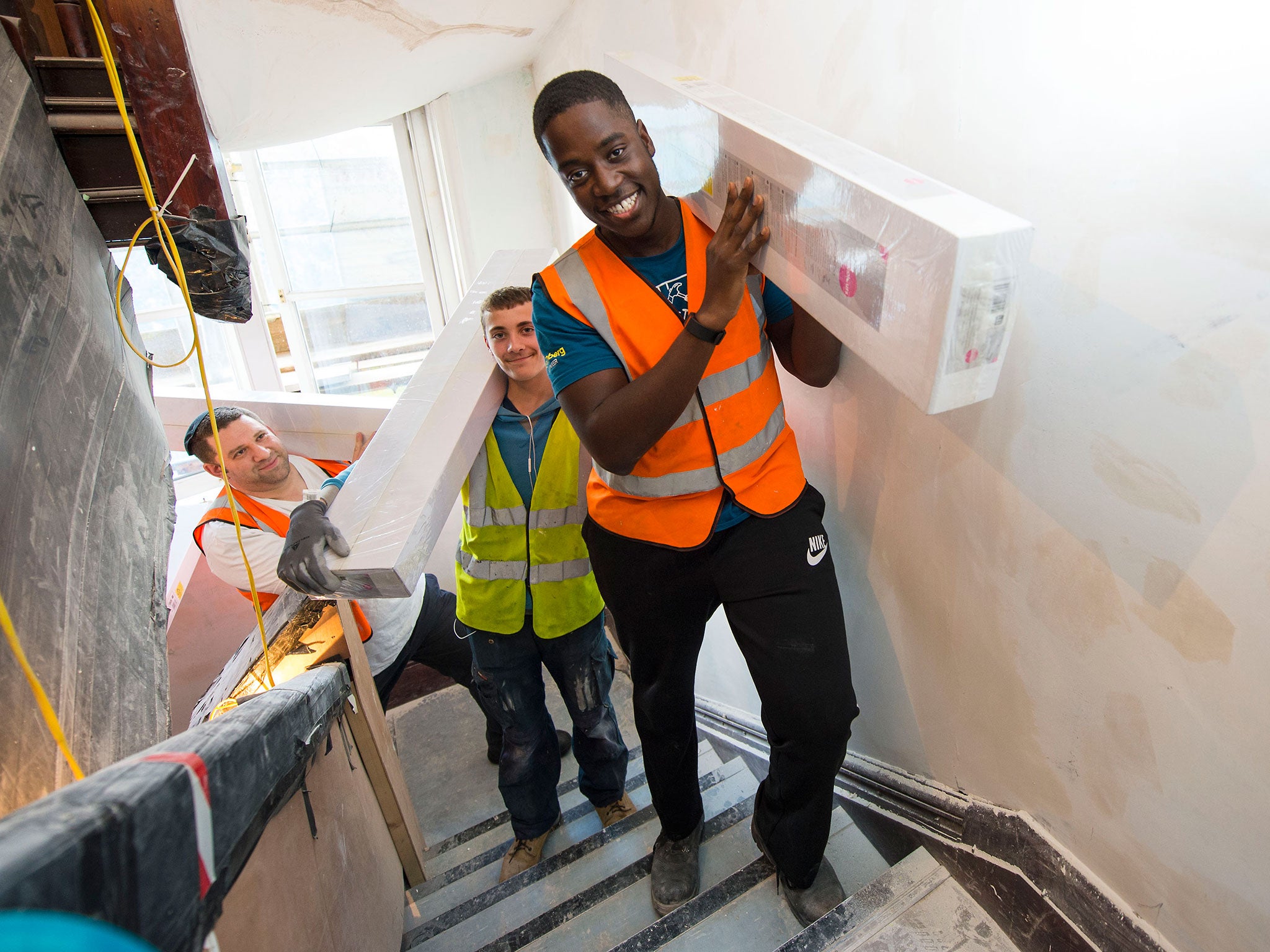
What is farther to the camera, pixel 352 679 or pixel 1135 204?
pixel 352 679

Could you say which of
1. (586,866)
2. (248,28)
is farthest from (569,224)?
(586,866)

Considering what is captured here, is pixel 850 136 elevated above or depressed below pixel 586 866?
above

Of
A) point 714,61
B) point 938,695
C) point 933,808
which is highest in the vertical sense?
point 714,61

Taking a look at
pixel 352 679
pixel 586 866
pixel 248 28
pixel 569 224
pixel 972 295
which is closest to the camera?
pixel 972 295

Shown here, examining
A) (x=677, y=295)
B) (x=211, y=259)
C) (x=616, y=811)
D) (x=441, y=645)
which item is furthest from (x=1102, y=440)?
(x=441, y=645)

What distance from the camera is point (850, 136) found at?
1175 mm

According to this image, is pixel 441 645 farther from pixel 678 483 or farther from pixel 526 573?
pixel 678 483

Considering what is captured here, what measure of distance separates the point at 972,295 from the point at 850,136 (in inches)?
23.2

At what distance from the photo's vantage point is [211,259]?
50.8 inches

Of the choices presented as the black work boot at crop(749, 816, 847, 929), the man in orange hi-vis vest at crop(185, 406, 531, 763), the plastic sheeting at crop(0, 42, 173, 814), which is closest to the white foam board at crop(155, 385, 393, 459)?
the man in orange hi-vis vest at crop(185, 406, 531, 763)

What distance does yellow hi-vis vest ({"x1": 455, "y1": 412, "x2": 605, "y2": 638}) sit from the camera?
1.74 metres

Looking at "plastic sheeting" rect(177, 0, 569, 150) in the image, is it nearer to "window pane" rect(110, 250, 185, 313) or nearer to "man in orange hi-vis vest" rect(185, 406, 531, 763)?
"man in orange hi-vis vest" rect(185, 406, 531, 763)

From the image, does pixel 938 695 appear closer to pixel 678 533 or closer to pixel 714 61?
pixel 678 533

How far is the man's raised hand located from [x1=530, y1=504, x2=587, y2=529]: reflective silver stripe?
2.78 feet
